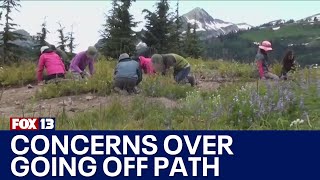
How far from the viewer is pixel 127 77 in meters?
9.90

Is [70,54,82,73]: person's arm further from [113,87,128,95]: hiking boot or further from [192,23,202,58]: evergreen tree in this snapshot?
[192,23,202,58]: evergreen tree

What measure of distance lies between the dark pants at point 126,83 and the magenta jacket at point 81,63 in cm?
259

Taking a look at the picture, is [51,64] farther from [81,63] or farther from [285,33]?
[285,33]

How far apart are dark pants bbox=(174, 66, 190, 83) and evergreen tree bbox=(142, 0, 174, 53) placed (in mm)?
18813

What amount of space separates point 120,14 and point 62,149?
26.6 m

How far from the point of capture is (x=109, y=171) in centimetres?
413

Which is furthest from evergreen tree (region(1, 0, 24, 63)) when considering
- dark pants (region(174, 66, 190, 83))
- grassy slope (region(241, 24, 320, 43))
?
grassy slope (region(241, 24, 320, 43))

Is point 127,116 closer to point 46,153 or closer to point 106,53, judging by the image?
point 46,153

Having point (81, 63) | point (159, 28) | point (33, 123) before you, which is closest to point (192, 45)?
point (159, 28)

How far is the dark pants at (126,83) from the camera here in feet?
32.1

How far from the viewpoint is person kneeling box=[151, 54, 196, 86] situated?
38.1 ft

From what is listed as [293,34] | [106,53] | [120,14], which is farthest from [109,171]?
[293,34]

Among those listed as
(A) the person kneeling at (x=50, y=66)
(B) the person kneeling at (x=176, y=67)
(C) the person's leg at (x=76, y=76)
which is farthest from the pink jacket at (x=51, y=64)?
(B) the person kneeling at (x=176, y=67)

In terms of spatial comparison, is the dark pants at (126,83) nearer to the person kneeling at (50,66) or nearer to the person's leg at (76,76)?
the person's leg at (76,76)
